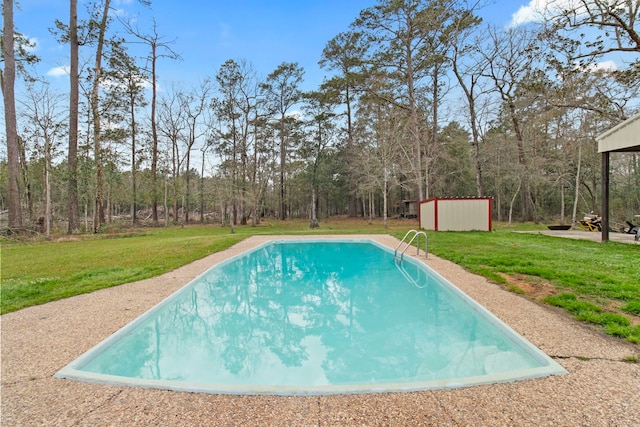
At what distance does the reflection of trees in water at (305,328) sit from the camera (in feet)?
9.52

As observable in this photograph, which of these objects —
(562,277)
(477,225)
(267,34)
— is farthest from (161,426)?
(267,34)

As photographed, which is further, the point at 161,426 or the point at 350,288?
the point at 350,288

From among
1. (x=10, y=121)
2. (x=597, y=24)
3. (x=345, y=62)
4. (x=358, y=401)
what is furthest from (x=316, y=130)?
(x=358, y=401)

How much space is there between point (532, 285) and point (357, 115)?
19.2 m

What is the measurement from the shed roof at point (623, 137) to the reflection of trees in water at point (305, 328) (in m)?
5.67

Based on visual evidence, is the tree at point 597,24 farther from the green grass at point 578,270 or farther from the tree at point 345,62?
the tree at point 345,62

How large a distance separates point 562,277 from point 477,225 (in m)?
8.35

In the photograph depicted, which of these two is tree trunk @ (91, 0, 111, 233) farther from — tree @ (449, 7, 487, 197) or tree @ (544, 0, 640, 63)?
tree @ (544, 0, 640, 63)

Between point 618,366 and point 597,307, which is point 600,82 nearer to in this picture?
point 597,307

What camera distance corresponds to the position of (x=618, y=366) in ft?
7.41

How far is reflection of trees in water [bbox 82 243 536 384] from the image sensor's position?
114 inches

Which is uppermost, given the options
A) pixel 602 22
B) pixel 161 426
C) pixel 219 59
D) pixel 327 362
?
pixel 219 59

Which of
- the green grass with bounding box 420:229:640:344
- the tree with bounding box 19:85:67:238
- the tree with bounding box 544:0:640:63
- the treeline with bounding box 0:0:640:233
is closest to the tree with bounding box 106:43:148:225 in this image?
the treeline with bounding box 0:0:640:233

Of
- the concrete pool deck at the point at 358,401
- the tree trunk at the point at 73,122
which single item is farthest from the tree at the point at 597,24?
the tree trunk at the point at 73,122
